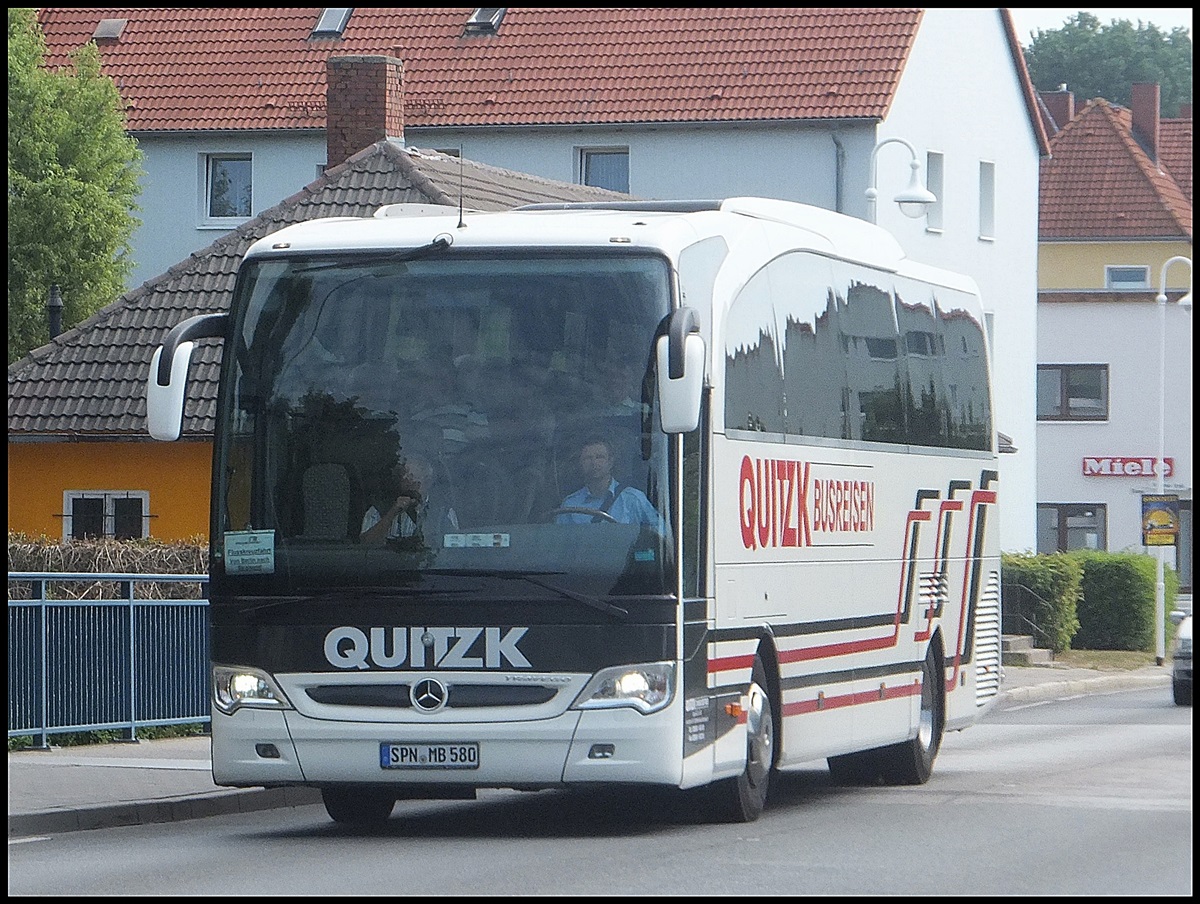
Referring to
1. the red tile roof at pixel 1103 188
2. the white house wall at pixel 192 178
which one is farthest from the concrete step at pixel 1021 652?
the red tile roof at pixel 1103 188

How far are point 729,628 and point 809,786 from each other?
4.08 meters

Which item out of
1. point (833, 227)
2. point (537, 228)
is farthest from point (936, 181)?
point (537, 228)

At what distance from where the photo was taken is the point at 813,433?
14.8m

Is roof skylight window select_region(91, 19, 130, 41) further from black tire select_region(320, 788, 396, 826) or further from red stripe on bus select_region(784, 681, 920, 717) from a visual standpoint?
black tire select_region(320, 788, 396, 826)

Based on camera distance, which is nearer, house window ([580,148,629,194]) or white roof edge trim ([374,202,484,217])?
white roof edge trim ([374,202,484,217])

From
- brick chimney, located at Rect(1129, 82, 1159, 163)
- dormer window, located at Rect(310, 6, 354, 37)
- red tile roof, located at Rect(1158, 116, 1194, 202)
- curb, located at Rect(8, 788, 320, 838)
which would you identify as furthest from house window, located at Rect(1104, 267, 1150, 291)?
curb, located at Rect(8, 788, 320, 838)

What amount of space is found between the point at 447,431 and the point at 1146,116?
65.3m

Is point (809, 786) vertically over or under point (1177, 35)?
under

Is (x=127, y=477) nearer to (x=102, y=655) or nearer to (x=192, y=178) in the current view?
(x=102, y=655)

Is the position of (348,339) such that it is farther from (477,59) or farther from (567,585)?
(477,59)

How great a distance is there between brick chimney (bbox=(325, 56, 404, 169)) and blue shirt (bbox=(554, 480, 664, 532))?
73.9 ft

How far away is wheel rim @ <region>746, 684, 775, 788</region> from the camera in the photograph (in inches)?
540

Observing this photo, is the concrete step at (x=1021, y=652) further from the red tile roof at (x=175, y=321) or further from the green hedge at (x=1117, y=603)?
the red tile roof at (x=175, y=321)

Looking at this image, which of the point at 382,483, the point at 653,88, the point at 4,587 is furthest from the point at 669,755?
the point at 653,88
